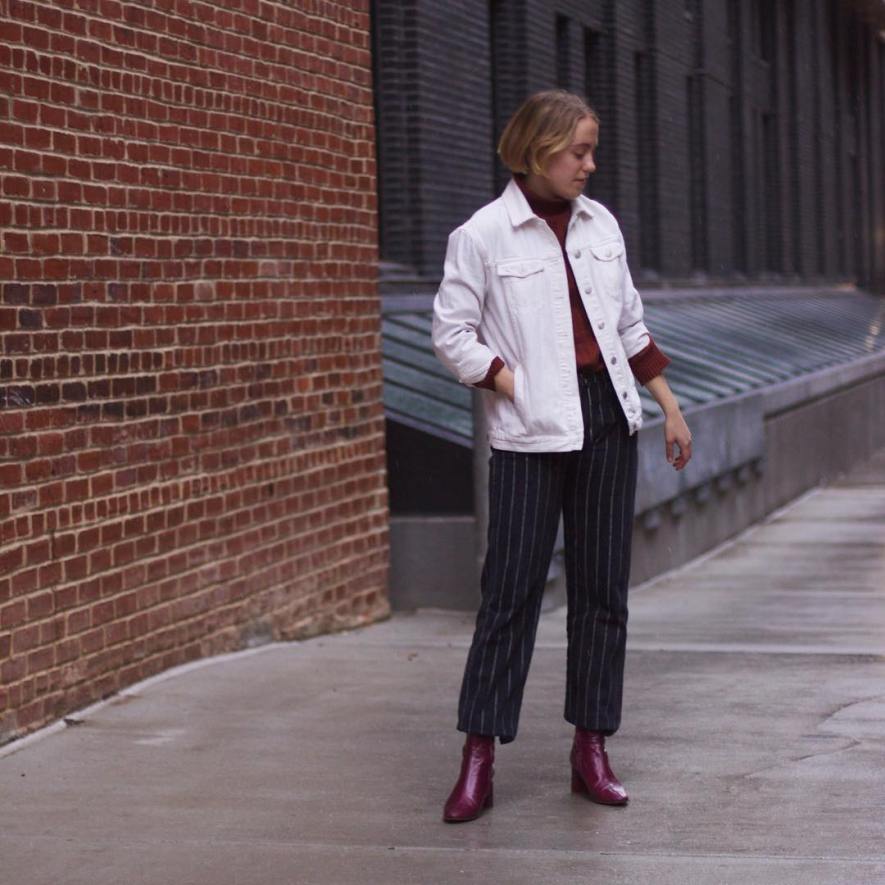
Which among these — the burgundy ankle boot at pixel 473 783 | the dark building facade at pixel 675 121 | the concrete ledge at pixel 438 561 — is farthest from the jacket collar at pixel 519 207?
the dark building facade at pixel 675 121

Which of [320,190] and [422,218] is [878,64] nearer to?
[422,218]

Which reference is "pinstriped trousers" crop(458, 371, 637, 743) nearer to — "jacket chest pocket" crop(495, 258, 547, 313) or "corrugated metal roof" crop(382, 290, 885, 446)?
"jacket chest pocket" crop(495, 258, 547, 313)

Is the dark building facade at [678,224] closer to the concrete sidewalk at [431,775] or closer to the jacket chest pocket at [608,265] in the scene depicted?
the concrete sidewalk at [431,775]

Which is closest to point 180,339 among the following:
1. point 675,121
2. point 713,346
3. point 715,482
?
point 715,482

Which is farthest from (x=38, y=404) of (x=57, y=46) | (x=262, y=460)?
(x=262, y=460)

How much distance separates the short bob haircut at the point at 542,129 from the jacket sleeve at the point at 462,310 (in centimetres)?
24

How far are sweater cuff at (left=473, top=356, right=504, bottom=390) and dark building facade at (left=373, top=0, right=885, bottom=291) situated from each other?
25.6 feet

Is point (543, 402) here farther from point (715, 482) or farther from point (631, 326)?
point (715, 482)

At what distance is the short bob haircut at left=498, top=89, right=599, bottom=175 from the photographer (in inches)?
195

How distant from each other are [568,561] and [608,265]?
78 cm

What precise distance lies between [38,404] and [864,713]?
9.17ft

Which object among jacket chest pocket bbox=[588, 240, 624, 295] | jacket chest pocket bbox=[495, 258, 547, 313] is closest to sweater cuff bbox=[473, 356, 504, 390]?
jacket chest pocket bbox=[495, 258, 547, 313]

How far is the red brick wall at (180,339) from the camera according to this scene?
19.8 ft

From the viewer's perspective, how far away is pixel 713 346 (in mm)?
16984
